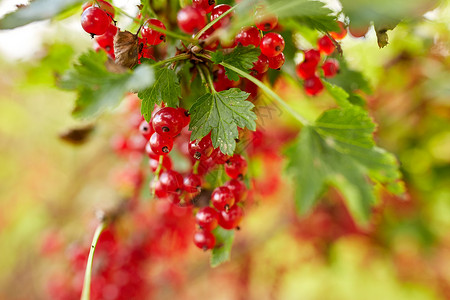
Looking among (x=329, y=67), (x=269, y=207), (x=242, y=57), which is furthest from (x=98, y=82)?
(x=269, y=207)

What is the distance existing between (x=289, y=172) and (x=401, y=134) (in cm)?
81

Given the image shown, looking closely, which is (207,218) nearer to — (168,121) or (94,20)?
(168,121)

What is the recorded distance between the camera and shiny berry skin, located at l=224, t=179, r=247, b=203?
525mm

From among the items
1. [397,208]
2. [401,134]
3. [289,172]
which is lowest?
[397,208]

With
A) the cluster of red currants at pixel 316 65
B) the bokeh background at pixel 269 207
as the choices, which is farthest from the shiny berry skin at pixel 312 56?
the bokeh background at pixel 269 207

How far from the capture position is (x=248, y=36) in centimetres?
46

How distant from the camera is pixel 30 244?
2.04m

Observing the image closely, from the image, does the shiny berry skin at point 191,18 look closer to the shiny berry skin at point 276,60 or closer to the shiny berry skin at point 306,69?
the shiny berry skin at point 276,60

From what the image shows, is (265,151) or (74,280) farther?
(265,151)

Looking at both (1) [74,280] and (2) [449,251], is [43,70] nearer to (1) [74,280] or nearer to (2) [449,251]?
(1) [74,280]

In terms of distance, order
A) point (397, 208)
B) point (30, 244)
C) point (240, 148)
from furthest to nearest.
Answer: point (30, 244), point (397, 208), point (240, 148)

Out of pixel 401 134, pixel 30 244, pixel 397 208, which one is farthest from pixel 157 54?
pixel 30 244

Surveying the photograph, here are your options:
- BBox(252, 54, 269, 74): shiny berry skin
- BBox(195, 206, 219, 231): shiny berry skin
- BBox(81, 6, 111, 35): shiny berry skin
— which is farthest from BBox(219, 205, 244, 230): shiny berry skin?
BBox(81, 6, 111, 35): shiny berry skin

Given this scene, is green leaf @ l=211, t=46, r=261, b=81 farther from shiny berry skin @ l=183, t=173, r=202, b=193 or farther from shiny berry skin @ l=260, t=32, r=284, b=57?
shiny berry skin @ l=183, t=173, r=202, b=193
